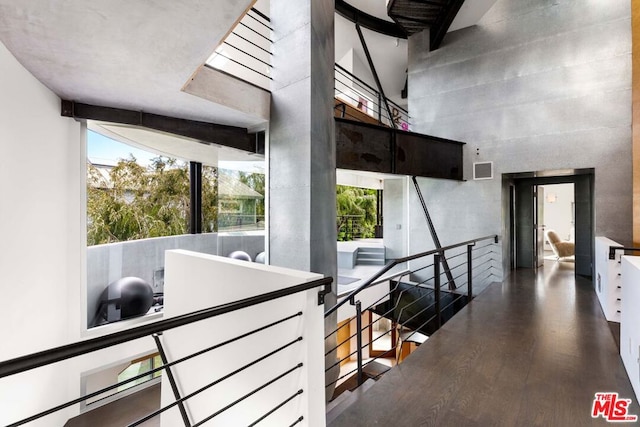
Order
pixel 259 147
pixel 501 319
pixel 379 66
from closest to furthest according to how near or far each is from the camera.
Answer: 1. pixel 501 319
2. pixel 259 147
3. pixel 379 66

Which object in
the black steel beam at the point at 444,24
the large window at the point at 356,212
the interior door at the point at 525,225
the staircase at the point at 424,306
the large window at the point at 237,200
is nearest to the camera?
the large window at the point at 237,200

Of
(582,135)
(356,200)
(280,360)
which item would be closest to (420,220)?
(582,135)

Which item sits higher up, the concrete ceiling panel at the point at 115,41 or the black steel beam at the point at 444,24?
the black steel beam at the point at 444,24

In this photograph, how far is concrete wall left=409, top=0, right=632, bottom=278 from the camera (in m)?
4.99

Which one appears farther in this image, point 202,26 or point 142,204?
point 142,204

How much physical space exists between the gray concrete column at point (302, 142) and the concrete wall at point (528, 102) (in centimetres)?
333

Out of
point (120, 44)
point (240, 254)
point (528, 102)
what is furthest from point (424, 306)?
point (120, 44)

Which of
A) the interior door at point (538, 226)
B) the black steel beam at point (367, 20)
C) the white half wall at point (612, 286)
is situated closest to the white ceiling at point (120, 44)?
the white half wall at point (612, 286)

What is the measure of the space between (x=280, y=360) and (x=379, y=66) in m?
9.55

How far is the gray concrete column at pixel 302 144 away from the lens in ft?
12.7

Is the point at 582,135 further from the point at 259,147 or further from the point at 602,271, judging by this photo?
the point at 259,147

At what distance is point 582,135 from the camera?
5242 millimetres

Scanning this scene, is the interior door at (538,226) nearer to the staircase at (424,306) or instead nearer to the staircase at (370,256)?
the staircase at (424,306)
